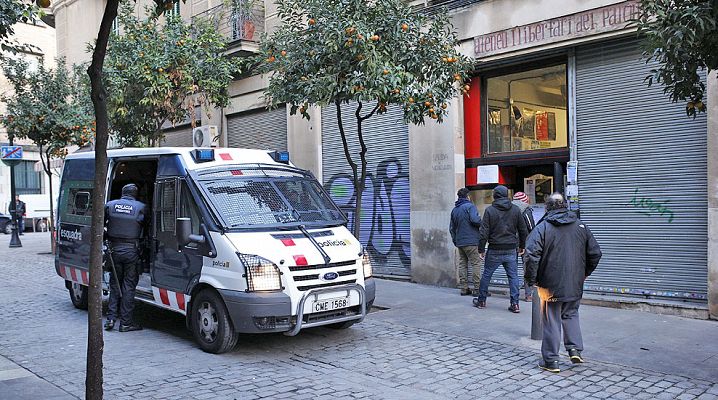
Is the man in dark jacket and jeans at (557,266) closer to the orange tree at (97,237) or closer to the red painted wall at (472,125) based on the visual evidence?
the orange tree at (97,237)

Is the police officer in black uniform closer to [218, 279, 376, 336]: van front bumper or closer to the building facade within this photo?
[218, 279, 376, 336]: van front bumper

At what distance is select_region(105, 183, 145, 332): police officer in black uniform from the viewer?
783 cm

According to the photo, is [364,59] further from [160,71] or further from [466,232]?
[160,71]

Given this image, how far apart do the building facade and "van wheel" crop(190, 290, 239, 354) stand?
5450 millimetres

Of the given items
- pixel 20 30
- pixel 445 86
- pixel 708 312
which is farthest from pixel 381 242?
pixel 20 30

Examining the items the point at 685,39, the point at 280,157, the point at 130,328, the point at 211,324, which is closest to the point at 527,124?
the point at 280,157

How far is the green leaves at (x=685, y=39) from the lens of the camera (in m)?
5.21

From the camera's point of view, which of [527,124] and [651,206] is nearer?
[651,206]

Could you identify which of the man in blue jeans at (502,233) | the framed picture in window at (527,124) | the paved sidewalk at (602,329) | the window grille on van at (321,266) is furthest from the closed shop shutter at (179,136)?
the window grille on van at (321,266)

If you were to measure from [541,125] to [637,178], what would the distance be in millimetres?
1995

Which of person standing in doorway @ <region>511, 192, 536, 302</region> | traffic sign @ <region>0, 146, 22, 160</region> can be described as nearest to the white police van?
person standing in doorway @ <region>511, 192, 536, 302</region>

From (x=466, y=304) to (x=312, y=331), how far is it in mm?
2797

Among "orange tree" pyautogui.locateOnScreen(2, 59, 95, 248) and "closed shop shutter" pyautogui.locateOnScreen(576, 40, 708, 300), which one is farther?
"orange tree" pyautogui.locateOnScreen(2, 59, 95, 248)

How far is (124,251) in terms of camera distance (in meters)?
7.84
